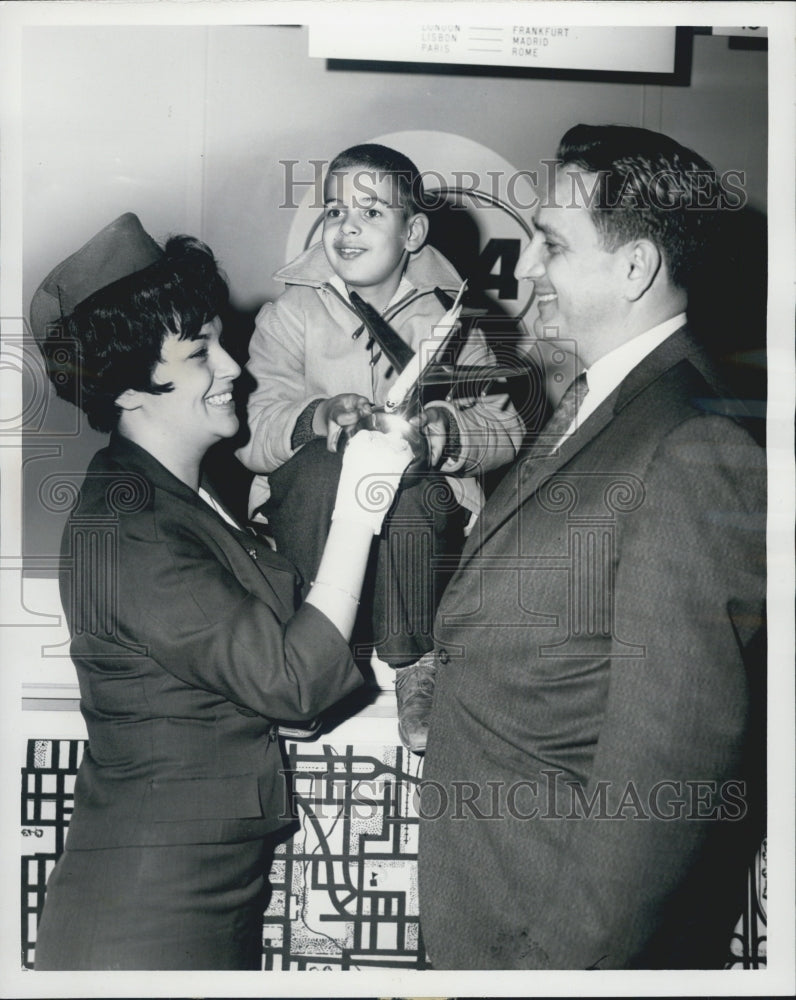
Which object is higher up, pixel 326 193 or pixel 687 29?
pixel 687 29

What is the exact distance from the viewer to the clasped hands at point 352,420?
1142 millimetres

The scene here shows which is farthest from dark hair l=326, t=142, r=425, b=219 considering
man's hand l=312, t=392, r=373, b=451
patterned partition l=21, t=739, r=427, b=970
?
patterned partition l=21, t=739, r=427, b=970

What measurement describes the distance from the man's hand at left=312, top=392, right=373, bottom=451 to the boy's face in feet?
0.38

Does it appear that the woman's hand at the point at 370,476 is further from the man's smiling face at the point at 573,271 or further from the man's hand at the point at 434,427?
the man's smiling face at the point at 573,271

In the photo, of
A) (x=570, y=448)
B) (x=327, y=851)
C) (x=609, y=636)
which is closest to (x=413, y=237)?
(x=570, y=448)

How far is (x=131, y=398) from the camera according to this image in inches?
44.9

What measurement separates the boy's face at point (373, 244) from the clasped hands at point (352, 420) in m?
0.12

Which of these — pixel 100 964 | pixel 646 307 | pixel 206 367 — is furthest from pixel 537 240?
pixel 100 964

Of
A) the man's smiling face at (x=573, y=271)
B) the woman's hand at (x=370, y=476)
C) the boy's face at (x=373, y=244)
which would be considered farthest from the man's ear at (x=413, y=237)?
the woman's hand at (x=370, y=476)

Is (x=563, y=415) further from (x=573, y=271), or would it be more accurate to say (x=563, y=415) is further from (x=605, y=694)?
(x=605, y=694)

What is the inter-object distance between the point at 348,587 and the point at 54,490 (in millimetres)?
377

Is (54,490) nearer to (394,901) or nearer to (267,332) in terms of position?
(267,332)

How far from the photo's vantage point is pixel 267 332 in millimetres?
1146

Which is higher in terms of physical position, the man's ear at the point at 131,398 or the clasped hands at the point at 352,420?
the man's ear at the point at 131,398
